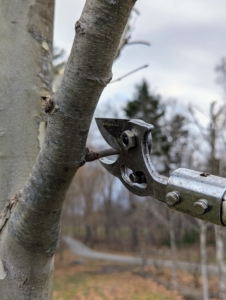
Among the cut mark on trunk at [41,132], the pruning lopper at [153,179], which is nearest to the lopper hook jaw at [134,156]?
the pruning lopper at [153,179]

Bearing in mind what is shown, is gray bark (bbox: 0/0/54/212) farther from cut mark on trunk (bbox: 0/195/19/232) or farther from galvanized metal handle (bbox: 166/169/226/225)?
galvanized metal handle (bbox: 166/169/226/225)

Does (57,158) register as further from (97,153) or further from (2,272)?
(2,272)

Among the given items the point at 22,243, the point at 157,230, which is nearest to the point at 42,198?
the point at 22,243

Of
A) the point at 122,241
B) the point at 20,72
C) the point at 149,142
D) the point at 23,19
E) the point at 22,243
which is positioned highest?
the point at 23,19

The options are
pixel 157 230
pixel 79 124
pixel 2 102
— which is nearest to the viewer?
pixel 79 124

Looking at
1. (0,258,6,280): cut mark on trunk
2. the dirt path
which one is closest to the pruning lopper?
(0,258,6,280): cut mark on trunk

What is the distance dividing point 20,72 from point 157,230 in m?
22.6

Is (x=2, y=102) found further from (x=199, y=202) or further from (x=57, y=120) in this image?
(x=199, y=202)

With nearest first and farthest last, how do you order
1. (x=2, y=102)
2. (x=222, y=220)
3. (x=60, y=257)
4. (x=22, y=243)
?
(x=222, y=220) → (x=22, y=243) → (x=2, y=102) → (x=60, y=257)

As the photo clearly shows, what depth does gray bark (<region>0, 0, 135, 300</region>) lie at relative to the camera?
0.79 metres

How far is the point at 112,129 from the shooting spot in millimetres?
1014

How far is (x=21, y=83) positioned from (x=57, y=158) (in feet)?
1.83

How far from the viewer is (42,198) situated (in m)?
0.95

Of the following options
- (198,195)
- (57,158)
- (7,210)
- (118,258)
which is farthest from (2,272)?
(118,258)
